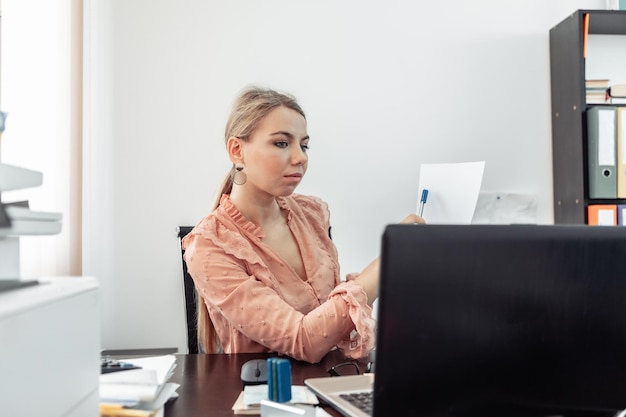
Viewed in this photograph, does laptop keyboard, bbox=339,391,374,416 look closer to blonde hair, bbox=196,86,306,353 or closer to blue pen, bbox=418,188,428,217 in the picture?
blonde hair, bbox=196,86,306,353

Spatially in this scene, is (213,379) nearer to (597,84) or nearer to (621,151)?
(621,151)

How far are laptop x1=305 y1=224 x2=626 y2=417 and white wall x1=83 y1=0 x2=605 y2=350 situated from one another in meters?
1.89

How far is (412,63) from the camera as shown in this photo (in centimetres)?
258

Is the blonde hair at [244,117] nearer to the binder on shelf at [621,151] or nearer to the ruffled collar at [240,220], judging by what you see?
the ruffled collar at [240,220]

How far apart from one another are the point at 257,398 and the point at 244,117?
82 cm

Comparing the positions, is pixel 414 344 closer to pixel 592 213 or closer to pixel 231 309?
pixel 231 309

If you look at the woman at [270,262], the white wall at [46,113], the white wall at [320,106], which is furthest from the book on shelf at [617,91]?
the white wall at [46,113]

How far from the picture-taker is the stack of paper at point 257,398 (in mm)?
833

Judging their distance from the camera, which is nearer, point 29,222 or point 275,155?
point 29,222

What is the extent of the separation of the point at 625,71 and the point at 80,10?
2.44m

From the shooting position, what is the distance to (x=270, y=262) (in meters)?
1.42

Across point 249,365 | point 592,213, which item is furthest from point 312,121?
point 249,365

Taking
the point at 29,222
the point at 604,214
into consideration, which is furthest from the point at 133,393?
the point at 604,214

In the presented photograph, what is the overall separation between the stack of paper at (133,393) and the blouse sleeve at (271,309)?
1.08 feet
